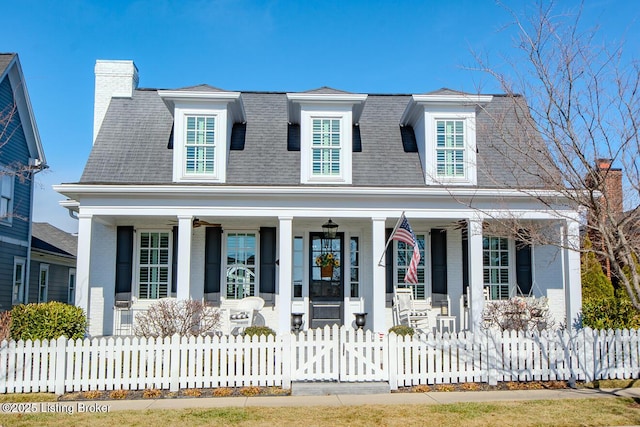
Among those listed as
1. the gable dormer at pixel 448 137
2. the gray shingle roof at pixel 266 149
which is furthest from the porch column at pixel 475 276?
the gable dormer at pixel 448 137

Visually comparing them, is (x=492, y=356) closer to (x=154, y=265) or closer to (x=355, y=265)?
(x=355, y=265)

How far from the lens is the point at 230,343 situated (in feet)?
28.9

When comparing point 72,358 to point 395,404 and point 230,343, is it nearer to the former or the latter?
point 230,343

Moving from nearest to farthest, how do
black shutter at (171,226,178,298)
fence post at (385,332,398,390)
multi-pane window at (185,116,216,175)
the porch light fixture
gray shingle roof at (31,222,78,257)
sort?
fence post at (385,332,398,390) < multi-pane window at (185,116,216,175) < the porch light fixture < black shutter at (171,226,178,298) < gray shingle roof at (31,222,78,257)

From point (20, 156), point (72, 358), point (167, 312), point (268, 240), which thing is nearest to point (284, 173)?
point (268, 240)

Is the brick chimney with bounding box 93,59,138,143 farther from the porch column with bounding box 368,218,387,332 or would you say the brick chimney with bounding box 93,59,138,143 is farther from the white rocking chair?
the white rocking chair

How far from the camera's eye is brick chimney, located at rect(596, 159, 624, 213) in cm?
721

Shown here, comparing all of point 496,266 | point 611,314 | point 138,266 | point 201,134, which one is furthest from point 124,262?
point 611,314

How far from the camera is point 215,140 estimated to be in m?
13.3

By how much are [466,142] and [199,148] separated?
249 inches

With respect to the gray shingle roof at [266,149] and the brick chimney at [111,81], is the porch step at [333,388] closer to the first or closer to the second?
the gray shingle roof at [266,149]

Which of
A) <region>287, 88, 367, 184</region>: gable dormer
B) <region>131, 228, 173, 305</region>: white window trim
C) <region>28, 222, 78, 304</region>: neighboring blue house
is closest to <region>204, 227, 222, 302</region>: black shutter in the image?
<region>131, 228, 173, 305</region>: white window trim

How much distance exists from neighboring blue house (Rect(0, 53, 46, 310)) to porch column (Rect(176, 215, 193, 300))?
5282 millimetres

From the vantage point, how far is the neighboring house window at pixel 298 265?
14.6 m
